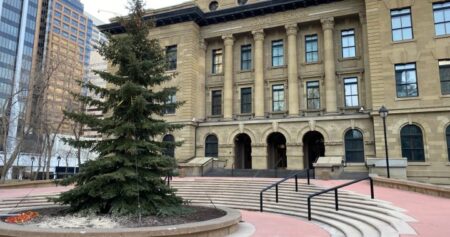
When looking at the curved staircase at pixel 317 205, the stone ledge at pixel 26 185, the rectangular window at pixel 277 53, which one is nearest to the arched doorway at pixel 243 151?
the rectangular window at pixel 277 53

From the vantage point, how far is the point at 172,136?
3123cm

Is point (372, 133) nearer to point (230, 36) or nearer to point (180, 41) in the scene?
point (230, 36)

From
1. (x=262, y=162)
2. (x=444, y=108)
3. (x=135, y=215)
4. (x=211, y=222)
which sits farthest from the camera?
(x=262, y=162)

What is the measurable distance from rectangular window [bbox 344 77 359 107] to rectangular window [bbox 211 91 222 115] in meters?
11.0

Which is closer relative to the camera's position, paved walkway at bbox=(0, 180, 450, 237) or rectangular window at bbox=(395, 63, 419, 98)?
paved walkway at bbox=(0, 180, 450, 237)

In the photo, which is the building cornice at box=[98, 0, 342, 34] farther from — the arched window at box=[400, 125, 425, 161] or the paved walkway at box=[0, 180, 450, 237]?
the paved walkway at box=[0, 180, 450, 237]

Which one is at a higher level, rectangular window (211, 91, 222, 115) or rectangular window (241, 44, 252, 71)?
rectangular window (241, 44, 252, 71)

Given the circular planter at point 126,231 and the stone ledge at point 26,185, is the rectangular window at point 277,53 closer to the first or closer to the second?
the stone ledge at point 26,185

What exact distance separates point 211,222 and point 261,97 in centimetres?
2126

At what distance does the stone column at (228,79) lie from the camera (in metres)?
30.7

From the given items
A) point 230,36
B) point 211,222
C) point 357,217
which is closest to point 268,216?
point 357,217

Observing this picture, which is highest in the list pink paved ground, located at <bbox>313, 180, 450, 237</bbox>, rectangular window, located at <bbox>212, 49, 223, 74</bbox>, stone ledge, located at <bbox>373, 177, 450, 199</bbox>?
rectangular window, located at <bbox>212, 49, 223, 74</bbox>

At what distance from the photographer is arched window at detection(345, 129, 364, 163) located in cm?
2531

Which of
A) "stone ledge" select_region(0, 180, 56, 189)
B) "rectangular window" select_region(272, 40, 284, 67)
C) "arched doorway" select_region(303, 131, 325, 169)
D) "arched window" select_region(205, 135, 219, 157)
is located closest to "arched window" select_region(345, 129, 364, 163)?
"arched doorway" select_region(303, 131, 325, 169)
